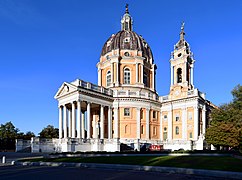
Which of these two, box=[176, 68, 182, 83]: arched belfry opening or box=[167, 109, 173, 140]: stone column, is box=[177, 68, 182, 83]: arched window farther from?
box=[167, 109, 173, 140]: stone column

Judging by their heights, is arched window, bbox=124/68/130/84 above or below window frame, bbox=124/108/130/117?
above

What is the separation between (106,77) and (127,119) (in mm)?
13840

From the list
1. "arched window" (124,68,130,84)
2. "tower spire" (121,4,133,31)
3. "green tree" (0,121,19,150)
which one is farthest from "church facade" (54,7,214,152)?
"green tree" (0,121,19,150)

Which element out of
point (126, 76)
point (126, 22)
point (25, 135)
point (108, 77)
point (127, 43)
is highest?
point (126, 22)

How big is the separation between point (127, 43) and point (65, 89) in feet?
74.6

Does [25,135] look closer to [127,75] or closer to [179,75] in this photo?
[127,75]

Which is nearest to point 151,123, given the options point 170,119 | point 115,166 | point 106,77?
point 170,119

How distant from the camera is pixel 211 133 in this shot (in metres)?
39.0

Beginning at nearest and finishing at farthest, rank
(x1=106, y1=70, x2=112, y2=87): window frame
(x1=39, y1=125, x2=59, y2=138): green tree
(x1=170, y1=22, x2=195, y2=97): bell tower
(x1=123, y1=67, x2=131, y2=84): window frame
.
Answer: (x1=170, y1=22, x2=195, y2=97): bell tower, (x1=123, y1=67, x2=131, y2=84): window frame, (x1=106, y1=70, x2=112, y2=87): window frame, (x1=39, y1=125, x2=59, y2=138): green tree

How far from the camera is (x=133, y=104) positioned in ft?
183

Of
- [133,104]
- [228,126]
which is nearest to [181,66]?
[133,104]

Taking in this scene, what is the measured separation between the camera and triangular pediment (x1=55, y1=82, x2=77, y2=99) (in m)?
48.2

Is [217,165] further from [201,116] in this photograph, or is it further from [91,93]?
[201,116]

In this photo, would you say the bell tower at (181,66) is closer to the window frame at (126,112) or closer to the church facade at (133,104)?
the church facade at (133,104)
